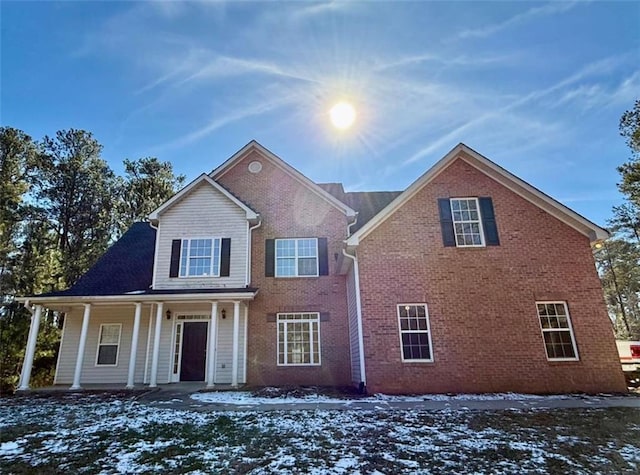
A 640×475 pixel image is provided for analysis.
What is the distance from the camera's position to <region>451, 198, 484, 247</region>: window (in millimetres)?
10609

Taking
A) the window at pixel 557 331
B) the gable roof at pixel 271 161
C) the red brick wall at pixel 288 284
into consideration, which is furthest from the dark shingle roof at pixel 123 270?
the window at pixel 557 331

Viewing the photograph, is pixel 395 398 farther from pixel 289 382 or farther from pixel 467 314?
pixel 289 382

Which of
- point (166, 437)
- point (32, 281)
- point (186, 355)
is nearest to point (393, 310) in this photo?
point (166, 437)

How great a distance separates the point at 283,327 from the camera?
12.6 m

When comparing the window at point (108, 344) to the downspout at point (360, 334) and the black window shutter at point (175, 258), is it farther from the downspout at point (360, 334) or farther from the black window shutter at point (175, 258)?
the downspout at point (360, 334)

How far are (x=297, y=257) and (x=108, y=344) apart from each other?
771 centimetres

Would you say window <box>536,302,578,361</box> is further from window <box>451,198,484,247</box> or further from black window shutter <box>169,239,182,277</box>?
black window shutter <box>169,239,182,277</box>

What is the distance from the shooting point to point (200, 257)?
13.1 m

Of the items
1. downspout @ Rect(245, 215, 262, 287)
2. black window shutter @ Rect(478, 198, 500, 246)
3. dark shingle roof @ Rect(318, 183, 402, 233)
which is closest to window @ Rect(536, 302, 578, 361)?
black window shutter @ Rect(478, 198, 500, 246)

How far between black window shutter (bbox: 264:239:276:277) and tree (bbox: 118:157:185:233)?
1653 centimetres

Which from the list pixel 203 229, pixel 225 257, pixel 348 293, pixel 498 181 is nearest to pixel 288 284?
pixel 348 293

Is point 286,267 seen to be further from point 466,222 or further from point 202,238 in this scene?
point 466,222

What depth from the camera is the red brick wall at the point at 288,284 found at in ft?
39.4

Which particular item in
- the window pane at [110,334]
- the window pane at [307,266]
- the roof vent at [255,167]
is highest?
the roof vent at [255,167]
